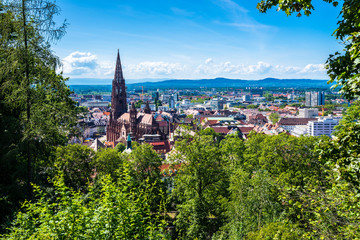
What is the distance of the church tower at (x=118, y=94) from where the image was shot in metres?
91.6

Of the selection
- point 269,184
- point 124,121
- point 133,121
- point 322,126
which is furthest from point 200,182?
point 322,126

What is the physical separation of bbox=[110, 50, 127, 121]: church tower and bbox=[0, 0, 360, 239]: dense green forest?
2475 inches

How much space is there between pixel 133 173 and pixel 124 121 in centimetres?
5848

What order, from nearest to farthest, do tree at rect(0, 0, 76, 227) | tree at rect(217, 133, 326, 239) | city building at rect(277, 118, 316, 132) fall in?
tree at rect(0, 0, 76, 227) → tree at rect(217, 133, 326, 239) → city building at rect(277, 118, 316, 132)

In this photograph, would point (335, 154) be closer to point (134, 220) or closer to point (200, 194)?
point (134, 220)

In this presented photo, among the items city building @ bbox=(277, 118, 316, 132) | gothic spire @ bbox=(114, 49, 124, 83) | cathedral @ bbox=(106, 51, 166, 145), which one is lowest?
city building @ bbox=(277, 118, 316, 132)

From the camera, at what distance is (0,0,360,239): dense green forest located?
7.13 m

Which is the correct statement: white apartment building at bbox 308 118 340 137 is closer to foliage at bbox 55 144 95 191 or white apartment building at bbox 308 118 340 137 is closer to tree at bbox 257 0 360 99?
foliage at bbox 55 144 95 191

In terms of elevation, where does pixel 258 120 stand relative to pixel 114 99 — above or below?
below

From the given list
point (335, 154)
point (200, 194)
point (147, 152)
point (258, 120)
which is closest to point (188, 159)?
point (200, 194)

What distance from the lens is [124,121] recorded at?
85000 mm

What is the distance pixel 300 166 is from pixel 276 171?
2.24m

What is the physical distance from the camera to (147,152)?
29266 mm

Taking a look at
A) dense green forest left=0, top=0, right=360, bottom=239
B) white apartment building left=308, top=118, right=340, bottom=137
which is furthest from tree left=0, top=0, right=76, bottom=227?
white apartment building left=308, top=118, right=340, bottom=137
